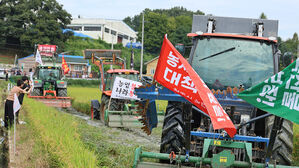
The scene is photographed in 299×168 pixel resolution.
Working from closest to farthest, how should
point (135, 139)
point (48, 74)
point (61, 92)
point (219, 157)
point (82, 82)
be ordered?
point (219, 157) < point (135, 139) < point (61, 92) < point (48, 74) < point (82, 82)

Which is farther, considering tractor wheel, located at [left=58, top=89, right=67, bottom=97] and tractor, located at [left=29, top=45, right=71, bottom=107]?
tractor wheel, located at [left=58, top=89, right=67, bottom=97]

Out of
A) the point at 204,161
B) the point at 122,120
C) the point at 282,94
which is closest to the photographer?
the point at 282,94

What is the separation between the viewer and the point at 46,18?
54.0 meters

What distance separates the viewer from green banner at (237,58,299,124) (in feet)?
13.8

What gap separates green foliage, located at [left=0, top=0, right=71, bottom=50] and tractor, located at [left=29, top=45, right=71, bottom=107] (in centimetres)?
3131

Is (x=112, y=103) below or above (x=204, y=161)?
below

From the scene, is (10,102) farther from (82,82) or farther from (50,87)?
(82,82)

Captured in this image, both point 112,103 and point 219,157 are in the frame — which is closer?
point 219,157

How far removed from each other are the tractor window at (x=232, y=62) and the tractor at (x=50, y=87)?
1371cm

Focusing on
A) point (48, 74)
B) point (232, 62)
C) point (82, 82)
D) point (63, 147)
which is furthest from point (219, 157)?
point (82, 82)

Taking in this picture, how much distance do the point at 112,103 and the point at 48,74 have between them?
8.83 meters

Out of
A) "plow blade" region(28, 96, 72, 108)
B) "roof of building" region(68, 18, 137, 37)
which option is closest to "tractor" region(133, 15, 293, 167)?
"plow blade" region(28, 96, 72, 108)

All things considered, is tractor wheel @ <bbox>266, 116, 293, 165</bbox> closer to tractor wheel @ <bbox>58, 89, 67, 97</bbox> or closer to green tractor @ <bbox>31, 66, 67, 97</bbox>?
green tractor @ <bbox>31, 66, 67, 97</bbox>

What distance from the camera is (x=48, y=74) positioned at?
21.9 m
